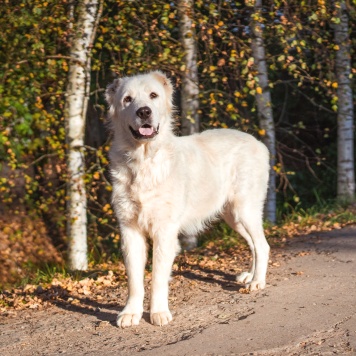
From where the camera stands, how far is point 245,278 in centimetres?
655

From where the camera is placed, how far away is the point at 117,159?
582cm

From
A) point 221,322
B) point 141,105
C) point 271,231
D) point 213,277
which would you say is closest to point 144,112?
point 141,105

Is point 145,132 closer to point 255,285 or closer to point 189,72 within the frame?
point 255,285

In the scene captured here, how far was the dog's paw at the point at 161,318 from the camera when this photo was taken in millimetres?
5363

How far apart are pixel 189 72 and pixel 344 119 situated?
3.84m

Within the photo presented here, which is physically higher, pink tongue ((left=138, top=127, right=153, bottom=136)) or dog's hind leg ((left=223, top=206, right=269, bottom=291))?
pink tongue ((left=138, top=127, right=153, bottom=136))

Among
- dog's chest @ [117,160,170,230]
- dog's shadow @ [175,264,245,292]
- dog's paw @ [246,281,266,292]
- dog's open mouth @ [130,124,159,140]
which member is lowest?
dog's shadow @ [175,264,245,292]

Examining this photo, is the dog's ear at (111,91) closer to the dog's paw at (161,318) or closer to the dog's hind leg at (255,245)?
the dog's hind leg at (255,245)

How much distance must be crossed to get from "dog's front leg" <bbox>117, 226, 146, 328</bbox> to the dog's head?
774mm

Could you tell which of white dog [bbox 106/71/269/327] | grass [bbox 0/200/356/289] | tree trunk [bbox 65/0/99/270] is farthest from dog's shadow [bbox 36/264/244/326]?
tree trunk [bbox 65/0/99/270]

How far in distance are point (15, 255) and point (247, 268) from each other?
6.75 meters

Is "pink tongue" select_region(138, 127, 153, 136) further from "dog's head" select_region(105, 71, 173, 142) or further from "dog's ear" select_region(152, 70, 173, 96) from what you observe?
"dog's ear" select_region(152, 70, 173, 96)

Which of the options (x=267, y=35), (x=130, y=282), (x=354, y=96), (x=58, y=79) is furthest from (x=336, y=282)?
(x=354, y=96)

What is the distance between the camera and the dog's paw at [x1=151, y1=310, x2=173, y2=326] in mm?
5363
